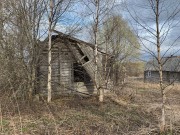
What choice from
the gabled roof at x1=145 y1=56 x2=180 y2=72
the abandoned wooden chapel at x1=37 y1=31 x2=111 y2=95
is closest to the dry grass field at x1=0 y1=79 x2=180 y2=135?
the gabled roof at x1=145 y1=56 x2=180 y2=72

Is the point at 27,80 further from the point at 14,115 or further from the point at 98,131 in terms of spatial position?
the point at 98,131

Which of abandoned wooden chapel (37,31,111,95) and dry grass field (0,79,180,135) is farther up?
abandoned wooden chapel (37,31,111,95)

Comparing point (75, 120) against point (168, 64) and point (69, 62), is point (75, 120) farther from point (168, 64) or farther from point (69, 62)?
point (168, 64)

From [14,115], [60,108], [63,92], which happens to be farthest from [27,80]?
[63,92]

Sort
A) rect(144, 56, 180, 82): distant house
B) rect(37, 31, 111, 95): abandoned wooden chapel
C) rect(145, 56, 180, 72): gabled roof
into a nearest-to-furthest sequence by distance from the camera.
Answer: rect(145, 56, 180, 72): gabled roof → rect(37, 31, 111, 95): abandoned wooden chapel → rect(144, 56, 180, 82): distant house

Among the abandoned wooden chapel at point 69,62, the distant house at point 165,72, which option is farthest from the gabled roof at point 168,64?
the abandoned wooden chapel at point 69,62

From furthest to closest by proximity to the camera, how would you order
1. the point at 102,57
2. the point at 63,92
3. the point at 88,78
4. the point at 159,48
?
the point at 102,57 → the point at 88,78 → the point at 63,92 → the point at 159,48

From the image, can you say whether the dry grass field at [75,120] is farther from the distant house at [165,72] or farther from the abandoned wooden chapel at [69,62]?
the distant house at [165,72]

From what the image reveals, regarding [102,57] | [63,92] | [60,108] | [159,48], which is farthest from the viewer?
[102,57]

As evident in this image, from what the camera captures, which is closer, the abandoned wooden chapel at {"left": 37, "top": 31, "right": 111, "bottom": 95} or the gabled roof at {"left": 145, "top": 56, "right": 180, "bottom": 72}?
the gabled roof at {"left": 145, "top": 56, "right": 180, "bottom": 72}

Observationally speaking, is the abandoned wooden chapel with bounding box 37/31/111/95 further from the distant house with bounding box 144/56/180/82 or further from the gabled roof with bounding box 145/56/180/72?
the distant house with bounding box 144/56/180/82

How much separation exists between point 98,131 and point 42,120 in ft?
8.23

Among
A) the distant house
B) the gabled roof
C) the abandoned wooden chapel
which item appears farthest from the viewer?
the distant house

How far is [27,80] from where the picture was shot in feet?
46.3
